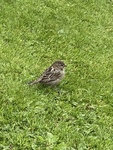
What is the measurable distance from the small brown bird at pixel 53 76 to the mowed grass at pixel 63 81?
22cm

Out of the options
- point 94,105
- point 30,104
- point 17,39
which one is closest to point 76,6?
point 17,39

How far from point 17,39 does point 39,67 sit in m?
1.76

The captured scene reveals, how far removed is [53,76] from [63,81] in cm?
90

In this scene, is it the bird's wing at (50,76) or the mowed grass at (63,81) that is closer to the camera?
the mowed grass at (63,81)

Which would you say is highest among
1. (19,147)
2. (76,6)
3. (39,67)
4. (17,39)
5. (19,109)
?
(76,6)

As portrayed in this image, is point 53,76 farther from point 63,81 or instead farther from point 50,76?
point 63,81

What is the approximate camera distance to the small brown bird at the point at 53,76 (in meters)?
8.89

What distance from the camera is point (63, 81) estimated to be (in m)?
9.87

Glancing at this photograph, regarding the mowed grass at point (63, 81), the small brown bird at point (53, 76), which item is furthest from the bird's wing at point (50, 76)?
the mowed grass at point (63, 81)

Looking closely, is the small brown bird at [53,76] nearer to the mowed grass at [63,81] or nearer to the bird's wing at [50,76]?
the bird's wing at [50,76]

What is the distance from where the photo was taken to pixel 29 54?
10914mm

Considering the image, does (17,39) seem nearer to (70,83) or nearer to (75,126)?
(70,83)

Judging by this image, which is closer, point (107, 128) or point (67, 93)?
point (107, 128)

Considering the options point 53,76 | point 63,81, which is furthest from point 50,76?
point 63,81
